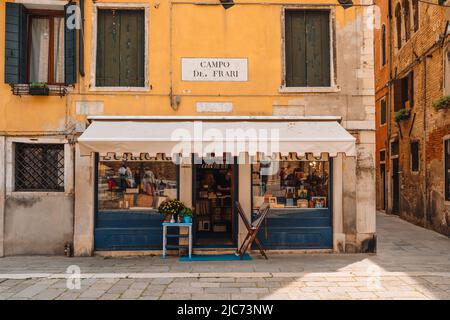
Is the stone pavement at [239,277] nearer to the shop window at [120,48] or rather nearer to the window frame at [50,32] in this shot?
the shop window at [120,48]

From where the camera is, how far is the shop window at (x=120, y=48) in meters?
8.93

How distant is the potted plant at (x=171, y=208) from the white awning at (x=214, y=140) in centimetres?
132

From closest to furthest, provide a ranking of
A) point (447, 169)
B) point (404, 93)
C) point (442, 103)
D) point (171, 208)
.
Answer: point (171, 208) → point (442, 103) → point (447, 169) → point (404, 93)

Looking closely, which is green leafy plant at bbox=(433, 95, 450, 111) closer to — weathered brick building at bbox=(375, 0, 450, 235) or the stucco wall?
weathered brick building at bbox=(375, 0, 450, 235)

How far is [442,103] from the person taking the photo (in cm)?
1147

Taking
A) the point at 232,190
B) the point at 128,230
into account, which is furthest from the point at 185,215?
the point at 128,230

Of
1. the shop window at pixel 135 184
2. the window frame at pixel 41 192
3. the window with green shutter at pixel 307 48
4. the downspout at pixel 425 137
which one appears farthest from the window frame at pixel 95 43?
the downspout at pixel 425 137

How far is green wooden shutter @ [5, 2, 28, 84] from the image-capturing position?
8664 millimetres

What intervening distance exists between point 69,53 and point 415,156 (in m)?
11.9

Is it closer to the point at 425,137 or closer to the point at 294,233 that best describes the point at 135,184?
the point at 294,233

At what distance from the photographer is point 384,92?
17.7 meters

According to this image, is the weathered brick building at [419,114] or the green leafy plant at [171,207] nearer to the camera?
the green leafy plant at [171,207]

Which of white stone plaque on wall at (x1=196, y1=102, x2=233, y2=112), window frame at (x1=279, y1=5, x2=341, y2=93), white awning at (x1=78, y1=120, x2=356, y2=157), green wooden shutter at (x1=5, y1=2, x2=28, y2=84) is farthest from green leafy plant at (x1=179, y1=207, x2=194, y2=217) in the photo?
green wooden shutter at (x1=5, y1=2, x2=28, y2=84)
